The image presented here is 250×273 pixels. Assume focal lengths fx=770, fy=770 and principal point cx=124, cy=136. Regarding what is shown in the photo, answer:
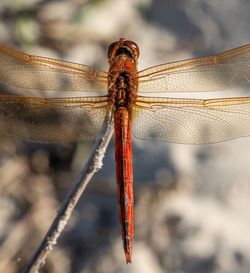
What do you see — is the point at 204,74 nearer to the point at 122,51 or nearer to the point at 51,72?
the point at 122,51

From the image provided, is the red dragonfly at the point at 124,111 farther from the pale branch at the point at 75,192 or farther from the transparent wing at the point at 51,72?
the pale branch at the point at 75,192

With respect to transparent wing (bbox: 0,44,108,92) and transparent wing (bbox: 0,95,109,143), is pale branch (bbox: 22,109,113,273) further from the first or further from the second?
transparent wing (bbox: 0,44,108,92)

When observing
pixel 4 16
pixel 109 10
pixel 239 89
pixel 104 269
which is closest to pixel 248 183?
pixel 239 89

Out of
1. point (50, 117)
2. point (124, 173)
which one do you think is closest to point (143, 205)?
point (124, 173)

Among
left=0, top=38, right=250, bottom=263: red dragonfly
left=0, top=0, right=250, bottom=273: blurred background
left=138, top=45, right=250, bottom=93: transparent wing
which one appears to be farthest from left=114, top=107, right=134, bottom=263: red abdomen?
left=0, top=0, right=250, bottom=273: blurred background

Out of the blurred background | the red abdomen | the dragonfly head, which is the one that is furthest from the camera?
the blurred background

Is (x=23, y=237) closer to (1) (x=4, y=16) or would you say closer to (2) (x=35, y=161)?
(2) (x=35, y=161)

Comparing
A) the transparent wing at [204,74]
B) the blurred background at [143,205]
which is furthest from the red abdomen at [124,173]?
the blurred background at [143,205]

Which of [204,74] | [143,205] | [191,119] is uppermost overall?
[204,74]
